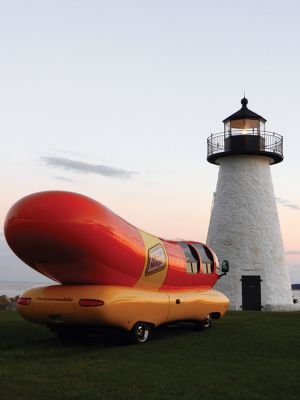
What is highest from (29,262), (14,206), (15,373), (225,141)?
(225,141)

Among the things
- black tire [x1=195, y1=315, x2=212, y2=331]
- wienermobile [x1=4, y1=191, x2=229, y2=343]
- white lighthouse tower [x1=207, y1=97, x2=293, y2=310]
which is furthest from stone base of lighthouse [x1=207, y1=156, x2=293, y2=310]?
wienermobile [x1=4, y1=191, x2=229, y2=343]

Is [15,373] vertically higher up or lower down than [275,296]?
lower down

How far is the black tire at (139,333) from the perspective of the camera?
1098cm

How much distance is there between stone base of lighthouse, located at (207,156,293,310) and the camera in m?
25.5

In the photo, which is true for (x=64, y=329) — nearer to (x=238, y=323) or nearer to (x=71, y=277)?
(x=71, y=277)

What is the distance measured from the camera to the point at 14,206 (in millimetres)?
9945

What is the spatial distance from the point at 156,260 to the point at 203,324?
333 centimetres

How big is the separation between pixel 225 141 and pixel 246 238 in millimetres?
5128

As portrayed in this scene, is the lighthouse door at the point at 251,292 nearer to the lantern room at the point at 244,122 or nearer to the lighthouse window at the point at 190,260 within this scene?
the lantern room at the point at 244,122

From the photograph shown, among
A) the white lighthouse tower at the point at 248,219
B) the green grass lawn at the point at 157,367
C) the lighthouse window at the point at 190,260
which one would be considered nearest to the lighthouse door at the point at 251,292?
the white lighthouse tower at the point at 248,219

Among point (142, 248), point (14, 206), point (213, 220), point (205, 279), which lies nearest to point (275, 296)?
point (213, 220)

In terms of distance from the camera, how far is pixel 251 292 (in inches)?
1000

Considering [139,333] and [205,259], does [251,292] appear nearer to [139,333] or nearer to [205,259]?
[205,259]

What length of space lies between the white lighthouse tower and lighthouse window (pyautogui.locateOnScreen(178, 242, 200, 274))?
39.6ft
